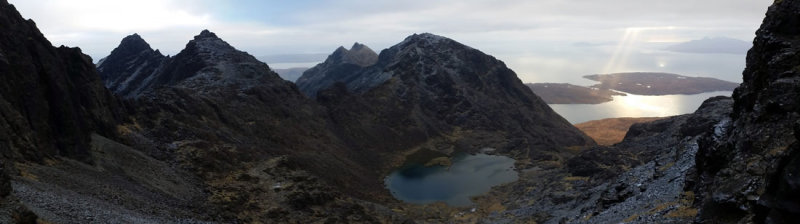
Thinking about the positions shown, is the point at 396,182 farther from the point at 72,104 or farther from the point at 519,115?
the point at 519,115

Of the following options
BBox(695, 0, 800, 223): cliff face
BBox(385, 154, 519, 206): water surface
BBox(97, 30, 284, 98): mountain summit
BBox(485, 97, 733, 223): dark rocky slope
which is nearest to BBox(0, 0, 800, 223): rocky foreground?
BBox(695, 0, 800, 223): cliff face

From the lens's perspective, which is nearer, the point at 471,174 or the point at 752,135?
the point at 752,135

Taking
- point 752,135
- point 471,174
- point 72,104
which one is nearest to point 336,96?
point 471,174

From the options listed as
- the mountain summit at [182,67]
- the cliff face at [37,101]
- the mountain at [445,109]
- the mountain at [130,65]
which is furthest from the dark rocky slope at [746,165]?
the mountain at [130,65]

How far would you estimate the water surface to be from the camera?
298 feet

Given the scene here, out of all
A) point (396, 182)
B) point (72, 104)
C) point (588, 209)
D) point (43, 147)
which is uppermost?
point (72, 104)

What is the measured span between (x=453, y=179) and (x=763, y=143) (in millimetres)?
76568

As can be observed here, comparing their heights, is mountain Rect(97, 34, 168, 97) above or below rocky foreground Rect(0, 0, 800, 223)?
above

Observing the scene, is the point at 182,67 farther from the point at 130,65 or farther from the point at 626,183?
the point at 626,183

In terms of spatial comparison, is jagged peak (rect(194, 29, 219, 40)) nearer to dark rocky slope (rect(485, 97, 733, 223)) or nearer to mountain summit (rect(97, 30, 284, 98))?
mountain summit (rect(97, 30, 284, 98))

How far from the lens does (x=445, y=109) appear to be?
16175 cm

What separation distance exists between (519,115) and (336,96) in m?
67.6

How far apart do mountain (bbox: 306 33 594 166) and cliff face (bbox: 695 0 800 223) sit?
273 feet

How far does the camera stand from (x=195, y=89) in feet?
358
